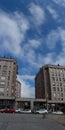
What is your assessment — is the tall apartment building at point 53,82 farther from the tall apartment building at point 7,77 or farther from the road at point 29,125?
the road at point 29,125

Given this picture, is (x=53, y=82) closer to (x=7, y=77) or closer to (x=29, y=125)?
(x=7, y=77)

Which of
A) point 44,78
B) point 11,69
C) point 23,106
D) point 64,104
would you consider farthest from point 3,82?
point 64,104

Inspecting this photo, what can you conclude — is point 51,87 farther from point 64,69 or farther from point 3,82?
point 3,82

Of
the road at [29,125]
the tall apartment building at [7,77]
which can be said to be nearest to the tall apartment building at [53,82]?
the tall apartment building at [7,77]

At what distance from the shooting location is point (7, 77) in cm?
8838

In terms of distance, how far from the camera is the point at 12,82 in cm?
8869

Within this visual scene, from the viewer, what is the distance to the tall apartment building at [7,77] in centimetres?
8369

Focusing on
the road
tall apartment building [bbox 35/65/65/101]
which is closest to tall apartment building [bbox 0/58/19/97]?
tall apartment building [bbox 35/65/65/101]

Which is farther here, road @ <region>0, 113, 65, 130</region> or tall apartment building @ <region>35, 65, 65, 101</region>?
tall apartment building @ <region>35, 65, 65, 101</region>

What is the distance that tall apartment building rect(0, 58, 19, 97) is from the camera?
275 feet

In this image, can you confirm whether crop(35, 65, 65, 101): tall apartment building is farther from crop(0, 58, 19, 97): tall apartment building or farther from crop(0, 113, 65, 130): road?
crop(0, 113, 65, 130): road

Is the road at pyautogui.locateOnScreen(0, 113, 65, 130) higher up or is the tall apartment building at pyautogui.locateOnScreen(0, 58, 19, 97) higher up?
the tall apartment building at pyautogui.locateOnScreen(0, 58, 19, 97)

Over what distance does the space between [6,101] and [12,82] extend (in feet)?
41.3

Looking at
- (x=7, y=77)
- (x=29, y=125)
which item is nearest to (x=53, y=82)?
(x=7, y=77)
